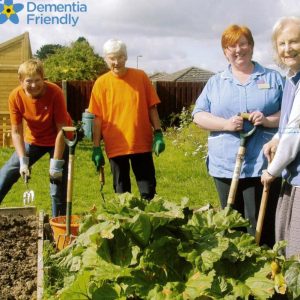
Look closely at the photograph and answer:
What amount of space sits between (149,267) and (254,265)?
503 millimetres

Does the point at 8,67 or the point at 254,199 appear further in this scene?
the point at 8,67

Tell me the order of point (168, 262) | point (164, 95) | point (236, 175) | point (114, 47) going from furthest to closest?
point (164, 95)
point (114, 47)
point (236, 175)
point (168, 262)

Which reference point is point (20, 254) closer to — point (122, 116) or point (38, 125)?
point (38, 125)

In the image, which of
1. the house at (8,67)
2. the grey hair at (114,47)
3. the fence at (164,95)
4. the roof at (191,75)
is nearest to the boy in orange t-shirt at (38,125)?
the grey hair at (114,47)

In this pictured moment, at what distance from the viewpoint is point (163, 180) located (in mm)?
8734

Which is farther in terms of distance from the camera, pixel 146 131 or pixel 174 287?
pixel 146 131

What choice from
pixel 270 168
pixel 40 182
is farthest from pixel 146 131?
pixel 40 182

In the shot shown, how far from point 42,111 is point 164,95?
12.7 m

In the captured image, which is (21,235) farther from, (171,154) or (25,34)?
(25,34)

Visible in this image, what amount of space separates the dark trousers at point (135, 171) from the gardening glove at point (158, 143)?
81 mm

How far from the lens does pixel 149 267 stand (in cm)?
292

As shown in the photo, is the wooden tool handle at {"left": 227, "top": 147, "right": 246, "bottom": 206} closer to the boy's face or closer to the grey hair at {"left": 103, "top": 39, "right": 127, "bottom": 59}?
the grey hair at {"left": 103, "top": 39, "right": 127, "bottom": 59}

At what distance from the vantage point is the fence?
1695 centimetres

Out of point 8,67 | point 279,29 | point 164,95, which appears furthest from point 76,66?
point 279,29
